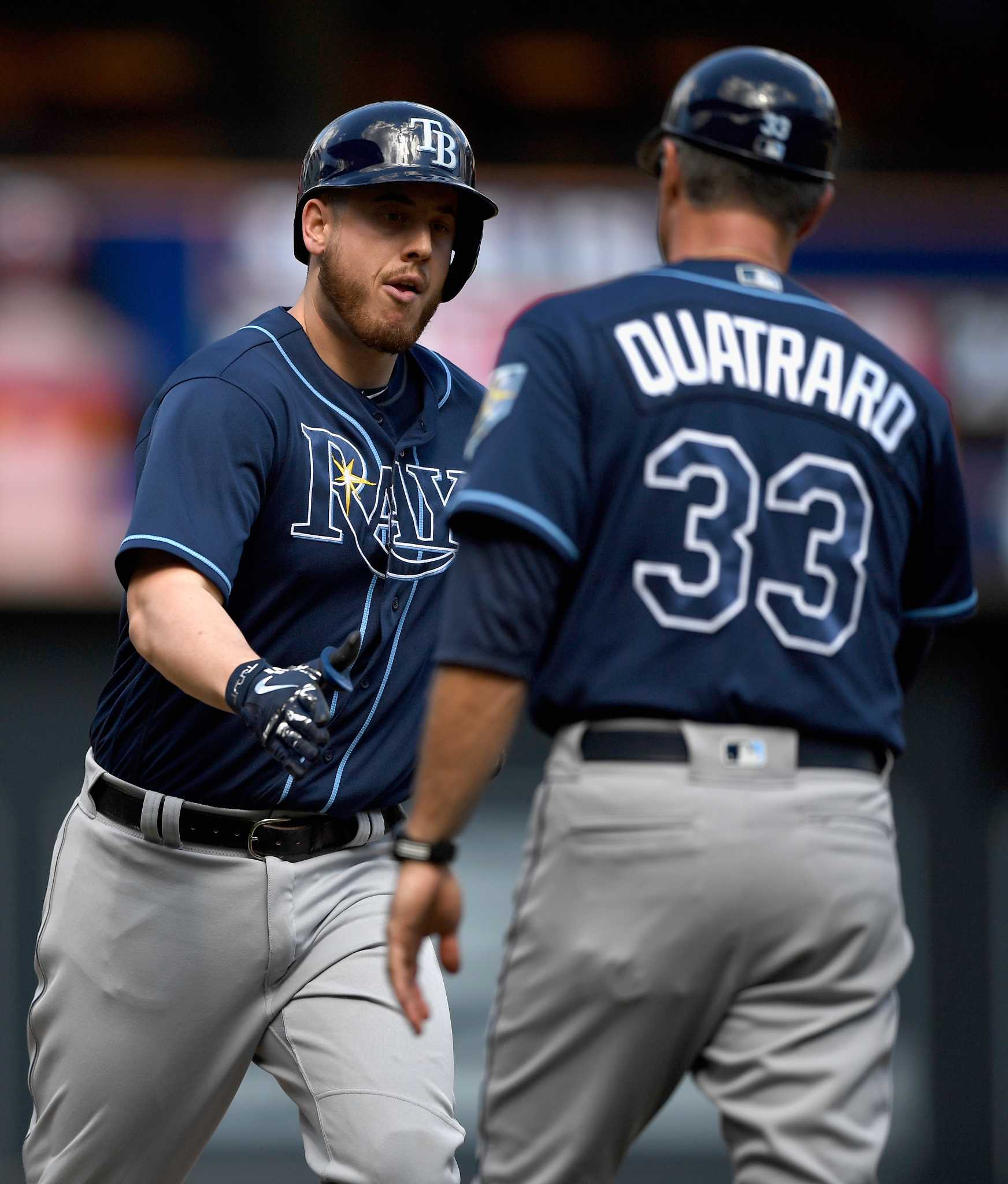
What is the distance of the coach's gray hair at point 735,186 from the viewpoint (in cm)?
254

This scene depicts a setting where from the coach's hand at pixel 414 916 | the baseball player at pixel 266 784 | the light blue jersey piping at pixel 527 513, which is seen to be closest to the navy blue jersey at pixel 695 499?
the light blue jersey piping at pixel 527 513

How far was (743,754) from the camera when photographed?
2.36 m

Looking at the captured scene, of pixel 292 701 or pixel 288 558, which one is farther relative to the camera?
pixel 288 558

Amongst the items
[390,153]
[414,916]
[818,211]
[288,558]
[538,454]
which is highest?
[390,153]

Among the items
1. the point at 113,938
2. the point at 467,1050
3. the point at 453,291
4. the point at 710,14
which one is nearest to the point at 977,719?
the point at 467,1050

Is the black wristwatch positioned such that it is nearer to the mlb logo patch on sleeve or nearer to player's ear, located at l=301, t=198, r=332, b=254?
the mlb logo patch on sleeve

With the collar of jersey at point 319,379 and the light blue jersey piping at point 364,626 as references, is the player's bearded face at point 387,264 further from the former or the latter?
Answer: the light blue jersey piping at point 364,626

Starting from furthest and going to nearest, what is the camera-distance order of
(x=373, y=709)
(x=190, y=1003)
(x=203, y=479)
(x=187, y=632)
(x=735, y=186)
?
(x=373, y=709) → (x=190, y=1003) → (x=203, y=479) → (x=187, y=632) → (x=735, y=186)

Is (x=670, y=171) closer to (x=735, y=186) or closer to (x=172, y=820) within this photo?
(x=735, y=186)

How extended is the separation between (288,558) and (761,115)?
1.13m

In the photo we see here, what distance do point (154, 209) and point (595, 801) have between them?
5477 millimetres

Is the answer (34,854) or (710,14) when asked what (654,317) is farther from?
(710,14)

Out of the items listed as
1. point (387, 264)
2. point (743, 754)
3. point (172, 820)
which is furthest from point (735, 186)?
point (172, 820)

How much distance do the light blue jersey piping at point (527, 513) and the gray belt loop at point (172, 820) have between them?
1030 millimetres
